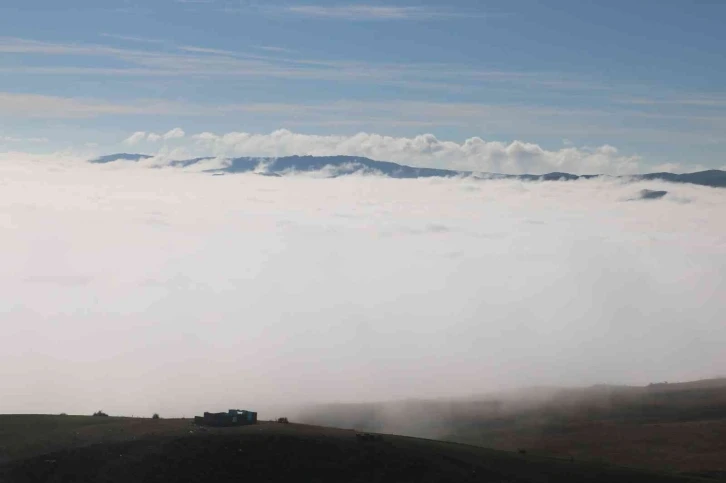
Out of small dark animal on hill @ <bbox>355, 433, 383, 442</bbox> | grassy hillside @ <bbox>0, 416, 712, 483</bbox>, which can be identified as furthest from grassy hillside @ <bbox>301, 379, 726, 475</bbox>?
small dark animal on hill @ <bbox>355, 433, 383, 442</bbox>

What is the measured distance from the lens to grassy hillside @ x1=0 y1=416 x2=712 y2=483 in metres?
59.9

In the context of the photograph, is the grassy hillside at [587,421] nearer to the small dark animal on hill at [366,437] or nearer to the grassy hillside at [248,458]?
the grassy hillside at [248,458]

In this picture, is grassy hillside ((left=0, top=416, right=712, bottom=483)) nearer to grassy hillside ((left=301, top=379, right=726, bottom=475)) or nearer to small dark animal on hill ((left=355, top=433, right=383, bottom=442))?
small dark animal on hill ((left=355, top=433, right=383, bottom=442))

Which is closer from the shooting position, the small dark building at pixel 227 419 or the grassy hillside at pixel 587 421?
the small dark building at pixel 227 419

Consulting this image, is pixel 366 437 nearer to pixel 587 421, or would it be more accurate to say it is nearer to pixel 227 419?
pixel 227 419

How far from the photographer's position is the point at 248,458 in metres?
62.5

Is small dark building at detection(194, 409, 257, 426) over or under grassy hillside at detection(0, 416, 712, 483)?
over

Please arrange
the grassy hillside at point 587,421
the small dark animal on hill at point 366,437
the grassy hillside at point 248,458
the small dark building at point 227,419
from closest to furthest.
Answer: the grassy hillside at point 248,458
the small dark animal on hill at point 366,437
the small dark building at point 227,419
the grassy hillside at point 587,421

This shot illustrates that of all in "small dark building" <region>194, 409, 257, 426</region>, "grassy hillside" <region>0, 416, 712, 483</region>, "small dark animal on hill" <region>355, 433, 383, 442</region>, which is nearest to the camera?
"grassy hillside" <region>0, 416, 712, 483</region>

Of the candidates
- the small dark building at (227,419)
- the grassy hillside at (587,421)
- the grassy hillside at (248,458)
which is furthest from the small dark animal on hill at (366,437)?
the grassy hillside at (587,421)

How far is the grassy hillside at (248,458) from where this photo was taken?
2359 inches

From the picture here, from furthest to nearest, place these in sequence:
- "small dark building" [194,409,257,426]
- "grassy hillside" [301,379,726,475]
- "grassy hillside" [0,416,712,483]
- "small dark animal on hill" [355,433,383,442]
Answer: "grassy hillside" [301,379,726,475], "small dark building" [194,409,257,426], "small dark animal on hill" [355,433,383,442], "grassy hillside" [0,416,712,483]

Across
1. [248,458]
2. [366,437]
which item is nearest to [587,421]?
[366,437]

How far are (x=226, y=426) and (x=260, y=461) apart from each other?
8.19m
